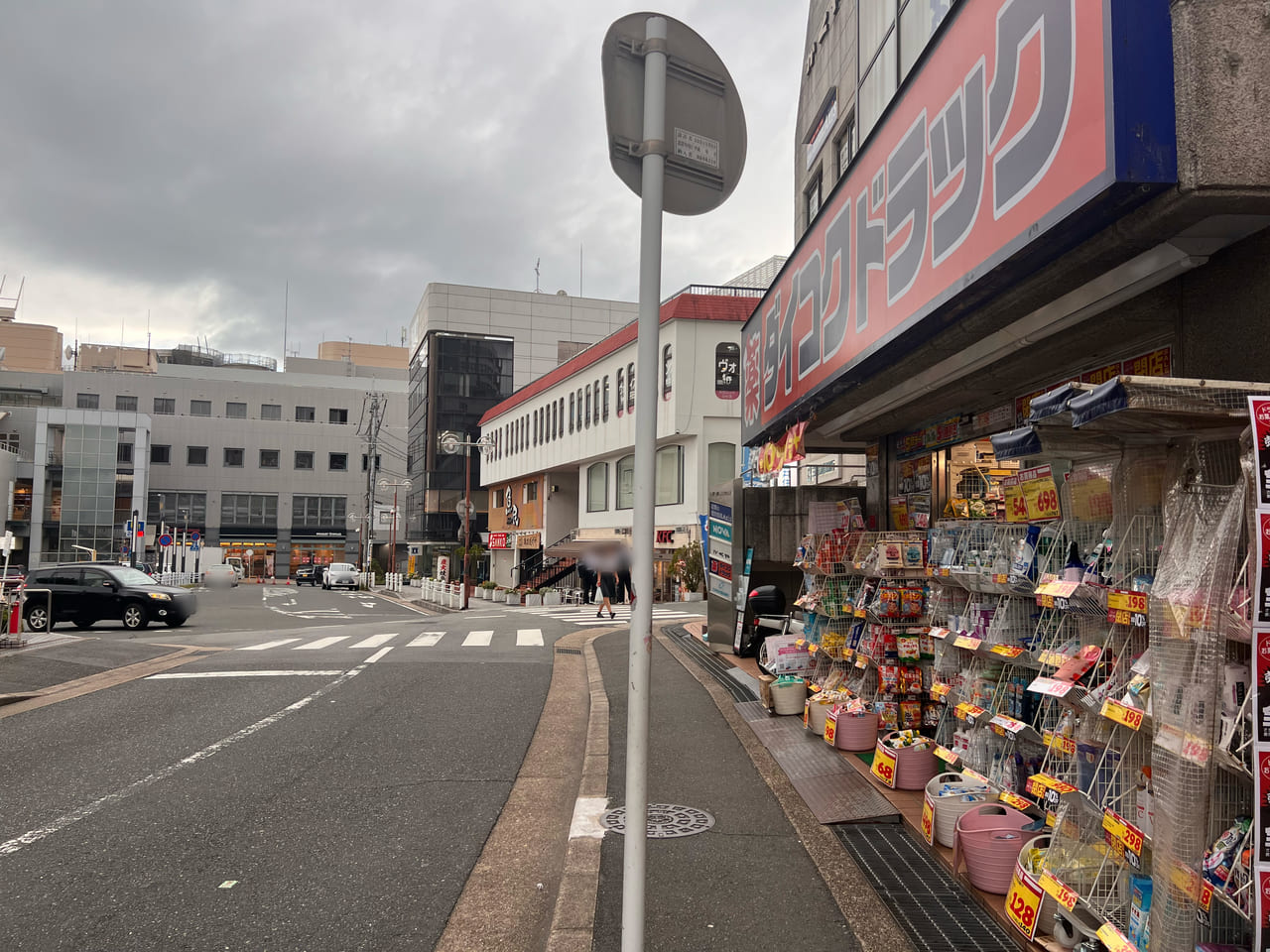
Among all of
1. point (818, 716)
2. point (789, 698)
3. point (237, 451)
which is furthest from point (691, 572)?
point (237, 451)

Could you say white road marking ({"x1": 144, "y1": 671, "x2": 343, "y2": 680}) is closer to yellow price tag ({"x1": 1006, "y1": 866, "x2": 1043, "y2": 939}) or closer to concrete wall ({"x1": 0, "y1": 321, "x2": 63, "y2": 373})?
yellow price tag ({"x1": 1006, "y1": 866, "x2": 1043, "y2": 939})

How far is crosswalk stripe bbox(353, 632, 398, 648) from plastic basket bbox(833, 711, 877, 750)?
37.6 ft

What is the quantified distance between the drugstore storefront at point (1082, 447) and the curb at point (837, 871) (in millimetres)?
A: 550

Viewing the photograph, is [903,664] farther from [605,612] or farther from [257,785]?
[605,612]

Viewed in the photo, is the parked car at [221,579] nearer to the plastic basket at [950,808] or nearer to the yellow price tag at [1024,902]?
the plastic basket at [950,808]

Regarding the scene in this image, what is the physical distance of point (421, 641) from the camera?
1736cm

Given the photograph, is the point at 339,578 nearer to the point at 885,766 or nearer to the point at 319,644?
the point at 319,644

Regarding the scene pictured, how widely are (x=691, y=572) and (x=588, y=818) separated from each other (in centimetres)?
2544

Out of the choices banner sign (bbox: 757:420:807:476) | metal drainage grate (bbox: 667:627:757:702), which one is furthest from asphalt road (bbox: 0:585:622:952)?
banner sign (bbox: 757:420:807:476)

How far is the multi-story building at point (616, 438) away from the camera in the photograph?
33.2 metres

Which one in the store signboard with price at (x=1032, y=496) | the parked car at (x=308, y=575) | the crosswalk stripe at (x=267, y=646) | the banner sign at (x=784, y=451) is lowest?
the parked car at (x=308, y=575)

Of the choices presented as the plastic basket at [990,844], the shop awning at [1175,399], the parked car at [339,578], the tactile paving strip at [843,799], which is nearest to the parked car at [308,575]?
the parked car at [339,578]

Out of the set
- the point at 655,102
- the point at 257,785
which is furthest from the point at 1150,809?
the point at 257,785

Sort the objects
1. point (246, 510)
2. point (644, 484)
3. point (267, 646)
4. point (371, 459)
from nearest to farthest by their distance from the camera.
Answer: point (644, 484) < point (267, 646) < point (371, 459) < point (246, 510)
